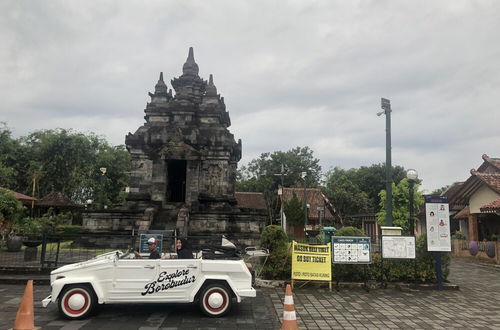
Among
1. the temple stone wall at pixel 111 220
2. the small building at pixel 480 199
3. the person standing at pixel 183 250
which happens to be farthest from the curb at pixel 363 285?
the small building at pixel 480 199

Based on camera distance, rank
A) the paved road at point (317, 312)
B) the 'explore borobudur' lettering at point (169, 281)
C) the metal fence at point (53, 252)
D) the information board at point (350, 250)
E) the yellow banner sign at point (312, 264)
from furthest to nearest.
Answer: the metal fence at point (53, 252) < the information board at point (350, 250) < the yellow banner sign at point (312, 264) < the 'explore borobudur' lettering at point (169, 281) < the paved road at point (317, 312)

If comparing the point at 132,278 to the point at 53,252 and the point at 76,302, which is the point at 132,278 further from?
the point at 53,252

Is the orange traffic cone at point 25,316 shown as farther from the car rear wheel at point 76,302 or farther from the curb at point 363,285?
the curb at point 363,285

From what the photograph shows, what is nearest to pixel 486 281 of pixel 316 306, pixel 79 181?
pixel 316 306

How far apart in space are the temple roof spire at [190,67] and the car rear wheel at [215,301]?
20.5 meters

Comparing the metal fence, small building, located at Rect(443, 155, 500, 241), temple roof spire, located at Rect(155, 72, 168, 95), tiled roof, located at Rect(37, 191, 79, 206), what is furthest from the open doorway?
tiled roof, located at Rect(37, 191, 79, 206)

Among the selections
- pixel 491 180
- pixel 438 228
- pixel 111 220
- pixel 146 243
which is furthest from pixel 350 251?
pixel 491 180

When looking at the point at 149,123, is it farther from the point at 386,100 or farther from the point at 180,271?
the point at 180,271

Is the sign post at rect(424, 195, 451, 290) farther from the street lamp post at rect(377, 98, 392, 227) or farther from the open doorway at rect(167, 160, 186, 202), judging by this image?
the open doorway at rect(167, 160, 186, 202)

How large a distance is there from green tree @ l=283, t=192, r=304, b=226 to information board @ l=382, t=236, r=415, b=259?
72.4 feet

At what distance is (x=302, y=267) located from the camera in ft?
34.4

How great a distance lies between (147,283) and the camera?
741 centimetres

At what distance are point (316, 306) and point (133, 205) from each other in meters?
13.8

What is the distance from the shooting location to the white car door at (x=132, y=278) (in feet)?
23.9
